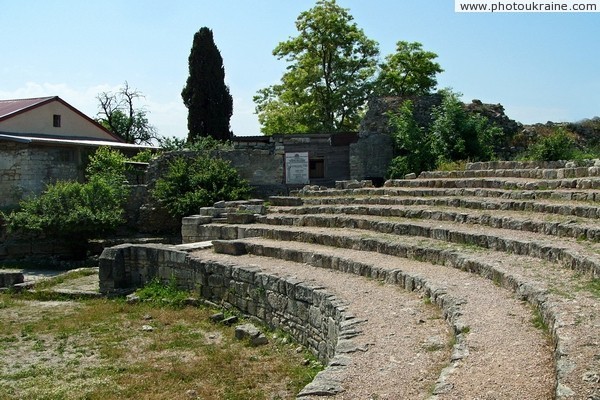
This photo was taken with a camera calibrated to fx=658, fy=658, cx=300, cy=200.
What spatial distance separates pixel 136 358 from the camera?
891cm

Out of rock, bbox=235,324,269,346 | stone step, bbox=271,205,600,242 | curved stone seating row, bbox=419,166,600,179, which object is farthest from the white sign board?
rock, bbox=235,324,269,346

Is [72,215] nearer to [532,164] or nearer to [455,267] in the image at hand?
[532,164]

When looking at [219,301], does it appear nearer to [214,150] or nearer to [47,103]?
[214,150]

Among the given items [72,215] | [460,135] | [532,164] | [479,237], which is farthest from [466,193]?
[72,215]

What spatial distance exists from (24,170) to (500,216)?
651 inches

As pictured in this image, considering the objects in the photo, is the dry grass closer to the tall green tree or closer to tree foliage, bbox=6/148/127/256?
tree foliage, bbox=6/148/127/256

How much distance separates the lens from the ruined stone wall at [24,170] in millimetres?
21438

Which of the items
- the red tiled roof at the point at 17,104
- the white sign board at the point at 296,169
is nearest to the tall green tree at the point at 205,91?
the red tiled roof at the point at 17,104

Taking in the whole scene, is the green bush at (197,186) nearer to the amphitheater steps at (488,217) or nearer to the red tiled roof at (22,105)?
the amphitheater steps at (488,217)

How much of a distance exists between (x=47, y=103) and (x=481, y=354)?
24361 millimetres

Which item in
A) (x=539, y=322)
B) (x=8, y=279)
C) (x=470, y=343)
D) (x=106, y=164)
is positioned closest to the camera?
(x=470, y=343)

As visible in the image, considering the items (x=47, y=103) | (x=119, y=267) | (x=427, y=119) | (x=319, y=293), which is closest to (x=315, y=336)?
(x=319, y=293)

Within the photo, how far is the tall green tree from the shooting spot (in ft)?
99.6

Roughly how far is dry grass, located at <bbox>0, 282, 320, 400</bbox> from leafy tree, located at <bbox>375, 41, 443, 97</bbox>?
24599 millimetres
